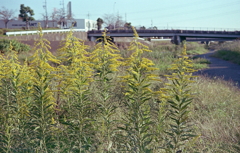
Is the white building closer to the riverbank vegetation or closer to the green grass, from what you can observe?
the green grass

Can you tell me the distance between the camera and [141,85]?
4.02m

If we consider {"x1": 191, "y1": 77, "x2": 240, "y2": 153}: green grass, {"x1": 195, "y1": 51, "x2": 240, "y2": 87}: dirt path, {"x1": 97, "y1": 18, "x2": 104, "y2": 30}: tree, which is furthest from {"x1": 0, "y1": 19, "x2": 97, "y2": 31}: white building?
{"x1": 191, "y1": 77, "x2": 240, "y2": 153}: green grass

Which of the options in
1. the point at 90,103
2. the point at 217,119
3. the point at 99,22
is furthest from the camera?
the point at 99,22

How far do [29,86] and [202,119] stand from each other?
4.27 m

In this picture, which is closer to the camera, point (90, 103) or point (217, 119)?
point (90, 103)

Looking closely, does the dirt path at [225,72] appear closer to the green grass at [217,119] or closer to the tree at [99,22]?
the green grass at [217,119]

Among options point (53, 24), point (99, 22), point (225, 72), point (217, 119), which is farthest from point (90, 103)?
point (99, 22)

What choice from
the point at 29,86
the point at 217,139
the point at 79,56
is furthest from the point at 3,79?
the point at 217,139

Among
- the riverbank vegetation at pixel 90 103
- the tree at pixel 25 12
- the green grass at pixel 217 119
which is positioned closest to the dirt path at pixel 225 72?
the green grass at pixel 217 119

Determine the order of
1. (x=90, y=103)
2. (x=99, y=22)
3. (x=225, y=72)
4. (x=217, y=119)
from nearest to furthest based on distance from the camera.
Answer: (x=90, y=103) → (x=217, y=119) → (x=225, y=72) → (x=99, y=22)

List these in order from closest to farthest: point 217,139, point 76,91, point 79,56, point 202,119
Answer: point 76,91 → point 79,56 → point 217,139 → point 202,119

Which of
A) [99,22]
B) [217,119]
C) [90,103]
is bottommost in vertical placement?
[217,119]

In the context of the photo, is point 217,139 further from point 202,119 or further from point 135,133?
point 135,133

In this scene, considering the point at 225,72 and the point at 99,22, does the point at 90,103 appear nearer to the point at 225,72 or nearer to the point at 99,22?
the point at 225,72
